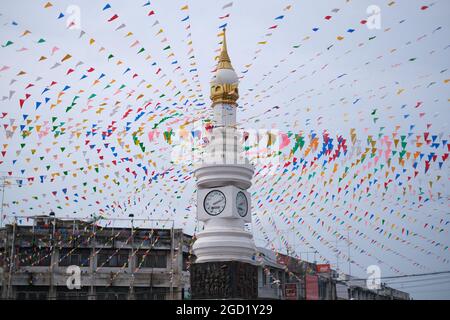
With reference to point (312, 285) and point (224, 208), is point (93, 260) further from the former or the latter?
point (312, 285)

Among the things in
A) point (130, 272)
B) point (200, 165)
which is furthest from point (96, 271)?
point (200, 165)

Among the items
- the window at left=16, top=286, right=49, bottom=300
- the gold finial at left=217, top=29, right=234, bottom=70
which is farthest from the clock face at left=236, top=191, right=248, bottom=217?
A: the window at left=16, top=286, right=49, bottom=300

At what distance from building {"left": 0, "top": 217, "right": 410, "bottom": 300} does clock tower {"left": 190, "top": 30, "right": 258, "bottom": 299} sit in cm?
1441

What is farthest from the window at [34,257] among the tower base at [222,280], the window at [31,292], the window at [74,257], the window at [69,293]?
the tower base at [222,280]

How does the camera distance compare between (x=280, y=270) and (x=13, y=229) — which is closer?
(x=13, y=229)

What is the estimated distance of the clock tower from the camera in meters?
22.6

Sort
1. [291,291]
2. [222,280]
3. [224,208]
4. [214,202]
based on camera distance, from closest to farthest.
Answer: [222,280]
[224,208]
[214,202]
[291,291]

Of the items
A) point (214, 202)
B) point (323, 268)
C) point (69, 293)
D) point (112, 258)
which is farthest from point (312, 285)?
point (214, 202)

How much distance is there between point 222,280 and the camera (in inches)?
883

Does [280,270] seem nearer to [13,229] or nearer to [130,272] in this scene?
[130,272]

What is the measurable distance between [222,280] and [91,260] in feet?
60.4

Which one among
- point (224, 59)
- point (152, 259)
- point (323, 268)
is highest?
point (224, 59)
